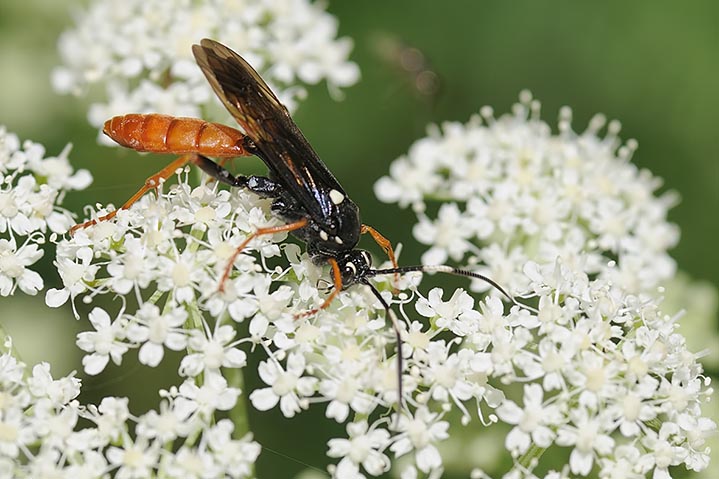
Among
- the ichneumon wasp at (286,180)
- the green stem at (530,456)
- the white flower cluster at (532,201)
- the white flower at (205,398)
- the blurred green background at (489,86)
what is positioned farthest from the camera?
the blurred green background at (489,86)

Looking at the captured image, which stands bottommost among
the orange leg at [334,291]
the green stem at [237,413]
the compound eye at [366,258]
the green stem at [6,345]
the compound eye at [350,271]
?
the green stem at [6,345]

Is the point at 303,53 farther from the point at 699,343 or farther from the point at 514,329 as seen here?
the point at 699,343

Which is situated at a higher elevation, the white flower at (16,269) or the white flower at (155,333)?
the white flower at (16,269)

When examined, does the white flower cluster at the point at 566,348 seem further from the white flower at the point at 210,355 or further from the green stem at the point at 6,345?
the green stem at the point at 6,345

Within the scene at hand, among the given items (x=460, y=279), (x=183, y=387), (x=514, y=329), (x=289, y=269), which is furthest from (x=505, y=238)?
(x=183, y=387)

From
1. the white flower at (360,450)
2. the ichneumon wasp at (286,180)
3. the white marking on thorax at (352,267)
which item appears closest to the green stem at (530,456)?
the white flower at (360,450)

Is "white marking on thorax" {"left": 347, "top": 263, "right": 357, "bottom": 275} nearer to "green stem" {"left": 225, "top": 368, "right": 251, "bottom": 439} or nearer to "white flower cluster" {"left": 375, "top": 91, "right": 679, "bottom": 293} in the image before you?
"green stem" {"left": 225, "top": 368, "right": 251, "bottom": 439}

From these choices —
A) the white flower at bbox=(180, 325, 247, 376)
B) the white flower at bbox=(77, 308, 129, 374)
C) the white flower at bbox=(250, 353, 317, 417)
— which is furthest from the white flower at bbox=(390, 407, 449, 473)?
the white flower at bbox=(77, 308, 129, 374)
